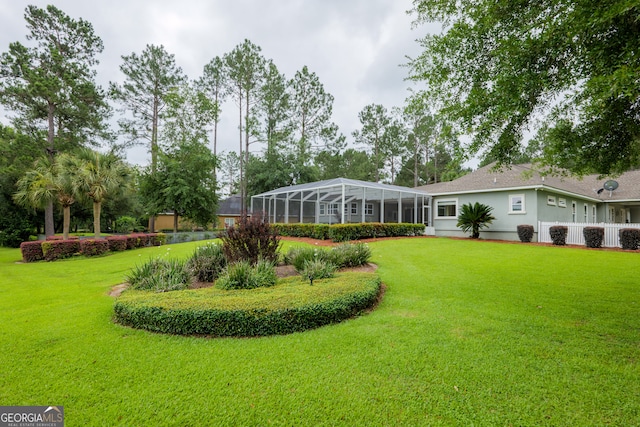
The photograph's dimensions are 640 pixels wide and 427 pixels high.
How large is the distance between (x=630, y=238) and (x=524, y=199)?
408cm

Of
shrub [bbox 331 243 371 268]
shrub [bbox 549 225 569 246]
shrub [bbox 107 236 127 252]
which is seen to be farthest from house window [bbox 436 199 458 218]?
shrub [bbox 107 236 127 252]

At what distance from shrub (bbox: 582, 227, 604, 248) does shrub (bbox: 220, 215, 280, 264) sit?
500 inches

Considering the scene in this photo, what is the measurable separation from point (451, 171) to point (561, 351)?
2.95 m

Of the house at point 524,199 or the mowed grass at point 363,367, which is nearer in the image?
the mowed grass at point 363,367

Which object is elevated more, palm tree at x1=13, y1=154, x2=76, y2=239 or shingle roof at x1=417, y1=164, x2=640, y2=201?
shingle roof at x1=417, y1=164, x2=640, y2=201

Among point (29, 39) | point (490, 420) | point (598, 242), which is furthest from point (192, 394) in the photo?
point (29, 39)

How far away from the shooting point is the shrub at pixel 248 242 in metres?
6.16

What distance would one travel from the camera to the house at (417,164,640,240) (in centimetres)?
1367

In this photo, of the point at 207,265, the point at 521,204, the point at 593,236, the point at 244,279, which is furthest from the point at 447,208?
the point at 244,279

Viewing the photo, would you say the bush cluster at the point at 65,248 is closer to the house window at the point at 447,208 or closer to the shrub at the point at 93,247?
the shrub at the point at 93,247

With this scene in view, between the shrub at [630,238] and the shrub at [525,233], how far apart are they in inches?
113

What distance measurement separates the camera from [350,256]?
6.99m

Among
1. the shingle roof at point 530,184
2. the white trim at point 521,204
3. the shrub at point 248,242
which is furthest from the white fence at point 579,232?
the shrub at point 248,242

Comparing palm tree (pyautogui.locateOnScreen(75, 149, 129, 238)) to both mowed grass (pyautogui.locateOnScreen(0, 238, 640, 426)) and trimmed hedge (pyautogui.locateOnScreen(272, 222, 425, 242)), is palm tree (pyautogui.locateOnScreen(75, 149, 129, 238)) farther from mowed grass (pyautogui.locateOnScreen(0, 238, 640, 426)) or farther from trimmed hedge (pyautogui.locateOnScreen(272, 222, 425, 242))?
mowed grass (pyautogui.locateOnScreen(0, 238, 640, 426))
